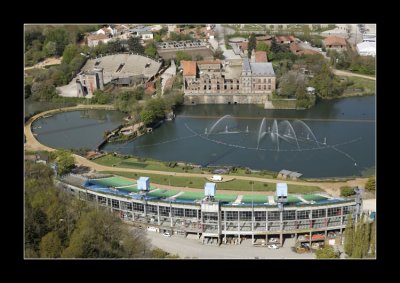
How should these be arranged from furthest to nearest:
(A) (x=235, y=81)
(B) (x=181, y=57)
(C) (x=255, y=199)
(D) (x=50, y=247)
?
(B) (x=181, y=57), (A) (x=235, y=81), (C) (x=255, y=199), (D) (x=50, y=247)

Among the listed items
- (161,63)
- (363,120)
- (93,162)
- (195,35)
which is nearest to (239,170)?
(93,162)

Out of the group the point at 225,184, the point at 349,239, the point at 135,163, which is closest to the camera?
the point at 349,239

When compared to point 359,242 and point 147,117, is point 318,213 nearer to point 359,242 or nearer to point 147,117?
point 359,242

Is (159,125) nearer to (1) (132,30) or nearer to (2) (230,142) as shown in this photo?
(2) (230,142)

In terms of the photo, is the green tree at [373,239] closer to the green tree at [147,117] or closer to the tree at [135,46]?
Result: the green tree at [147,117]

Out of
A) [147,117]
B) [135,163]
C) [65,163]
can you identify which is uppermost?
[147,117]

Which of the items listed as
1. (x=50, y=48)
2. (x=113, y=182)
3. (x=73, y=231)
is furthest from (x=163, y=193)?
(x=50, y=48)

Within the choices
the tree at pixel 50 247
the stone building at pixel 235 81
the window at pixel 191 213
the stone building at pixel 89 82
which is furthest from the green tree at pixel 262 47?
the tree at pixel 50 247
